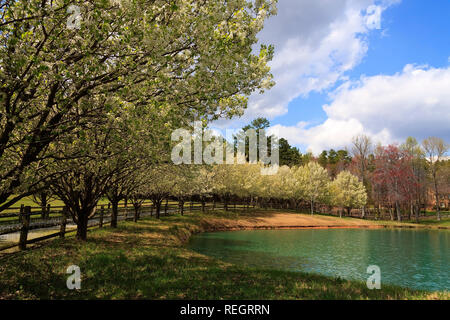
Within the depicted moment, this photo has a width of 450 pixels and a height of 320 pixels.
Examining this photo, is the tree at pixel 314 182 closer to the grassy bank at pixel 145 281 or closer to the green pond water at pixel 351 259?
the green pond water at pixel 351 259

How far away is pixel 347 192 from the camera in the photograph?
7312cm

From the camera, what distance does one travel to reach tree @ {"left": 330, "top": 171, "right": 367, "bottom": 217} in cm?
7200

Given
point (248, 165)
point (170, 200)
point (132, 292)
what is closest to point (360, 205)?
point (248, 165)

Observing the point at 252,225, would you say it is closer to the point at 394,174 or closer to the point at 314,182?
the point at 314,182

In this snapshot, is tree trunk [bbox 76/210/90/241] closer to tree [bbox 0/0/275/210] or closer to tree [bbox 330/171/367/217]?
tree [bbox 0/0/275/210]

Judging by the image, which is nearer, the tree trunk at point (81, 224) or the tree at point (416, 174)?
the tree trunk at point (81, 224)

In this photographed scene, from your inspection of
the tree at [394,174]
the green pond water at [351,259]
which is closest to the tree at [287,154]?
the tree at [394,174]

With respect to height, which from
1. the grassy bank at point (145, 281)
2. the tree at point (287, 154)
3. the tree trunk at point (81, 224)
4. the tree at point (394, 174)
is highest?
the tree at point (287, 154)

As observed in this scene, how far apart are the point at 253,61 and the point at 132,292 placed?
840cm

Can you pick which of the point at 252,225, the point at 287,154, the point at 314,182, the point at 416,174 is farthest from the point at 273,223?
the point at 287,154

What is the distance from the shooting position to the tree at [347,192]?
72.0 m

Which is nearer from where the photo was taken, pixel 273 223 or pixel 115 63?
pixel 115 63

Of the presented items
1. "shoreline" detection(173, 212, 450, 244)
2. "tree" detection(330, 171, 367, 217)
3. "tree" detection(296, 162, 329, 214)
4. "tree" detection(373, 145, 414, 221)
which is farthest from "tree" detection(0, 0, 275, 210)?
"tree" detection(373, 145, 414, 221)
